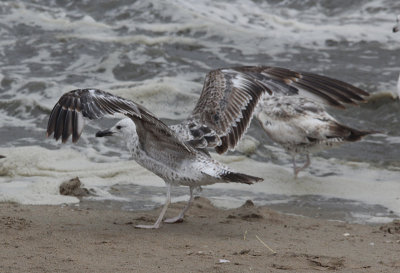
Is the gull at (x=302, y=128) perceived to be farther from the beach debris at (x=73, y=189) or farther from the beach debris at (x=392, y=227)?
the beach debris at (x=73, y=189)

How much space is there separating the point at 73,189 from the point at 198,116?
151cm

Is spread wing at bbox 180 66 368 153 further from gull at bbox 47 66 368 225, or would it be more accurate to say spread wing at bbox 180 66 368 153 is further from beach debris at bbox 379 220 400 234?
beach debris at bbox 379 220 400 234

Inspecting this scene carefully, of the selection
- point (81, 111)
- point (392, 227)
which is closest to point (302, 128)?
point (392, 227)

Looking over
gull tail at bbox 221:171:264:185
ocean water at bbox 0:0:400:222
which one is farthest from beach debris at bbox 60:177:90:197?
gull tail at bbox 221:171:264:185

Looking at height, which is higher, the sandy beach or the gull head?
the gull head

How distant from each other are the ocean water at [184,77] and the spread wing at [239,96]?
101cm

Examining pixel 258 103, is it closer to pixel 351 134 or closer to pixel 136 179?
pixel 136 179

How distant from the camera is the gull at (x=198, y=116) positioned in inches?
200

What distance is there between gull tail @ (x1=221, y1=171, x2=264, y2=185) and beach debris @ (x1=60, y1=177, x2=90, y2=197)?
184 cm

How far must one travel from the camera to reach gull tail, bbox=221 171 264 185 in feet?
17.4

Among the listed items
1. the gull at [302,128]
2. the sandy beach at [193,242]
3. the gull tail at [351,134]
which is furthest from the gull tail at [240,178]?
the gull tail at [351,134]

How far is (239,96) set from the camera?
6348mm

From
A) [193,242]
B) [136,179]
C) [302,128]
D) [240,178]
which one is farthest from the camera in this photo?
[302,128]

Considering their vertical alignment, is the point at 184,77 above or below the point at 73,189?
above
